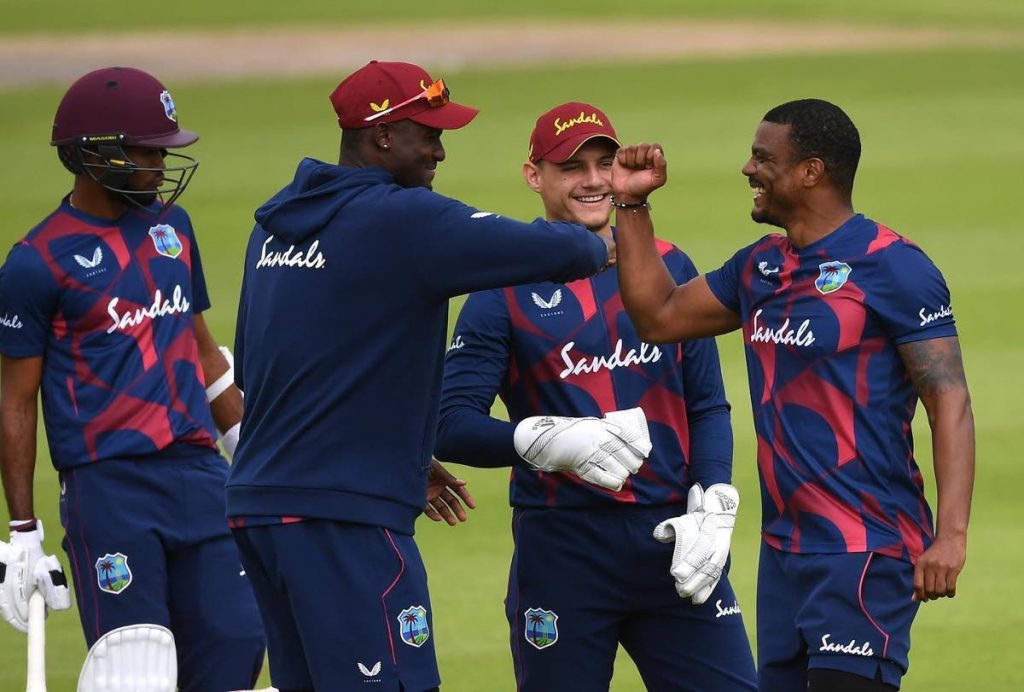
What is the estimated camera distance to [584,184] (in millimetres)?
4781

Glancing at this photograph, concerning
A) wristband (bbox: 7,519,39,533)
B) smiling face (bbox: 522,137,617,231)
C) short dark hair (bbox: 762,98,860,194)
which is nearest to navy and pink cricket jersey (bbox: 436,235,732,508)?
smiling face (bbox: 522,137,617,231)

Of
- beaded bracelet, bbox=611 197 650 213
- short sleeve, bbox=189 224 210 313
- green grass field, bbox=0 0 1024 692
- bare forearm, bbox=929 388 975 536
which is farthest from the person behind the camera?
green grass field, bbox=0 0 1024 692

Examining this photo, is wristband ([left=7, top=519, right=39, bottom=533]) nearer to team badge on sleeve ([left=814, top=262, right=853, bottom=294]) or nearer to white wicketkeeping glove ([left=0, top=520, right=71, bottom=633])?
white wicketkeeping glove ([left=0, top=520, right=71, bottom=633])

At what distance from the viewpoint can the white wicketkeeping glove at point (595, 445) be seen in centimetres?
428

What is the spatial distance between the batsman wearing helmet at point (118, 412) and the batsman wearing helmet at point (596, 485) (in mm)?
950

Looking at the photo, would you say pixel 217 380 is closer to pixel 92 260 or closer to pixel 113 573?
pixel 92 260

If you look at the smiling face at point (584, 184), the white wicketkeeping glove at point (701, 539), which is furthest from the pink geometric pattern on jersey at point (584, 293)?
the white wicketkeeping glove at point (701, 539)

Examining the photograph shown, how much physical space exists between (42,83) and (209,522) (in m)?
11.0

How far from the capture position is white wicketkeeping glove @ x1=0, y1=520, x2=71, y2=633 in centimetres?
504

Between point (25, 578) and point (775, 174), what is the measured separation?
239 centimetres

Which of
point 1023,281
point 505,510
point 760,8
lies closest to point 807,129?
point 505,510

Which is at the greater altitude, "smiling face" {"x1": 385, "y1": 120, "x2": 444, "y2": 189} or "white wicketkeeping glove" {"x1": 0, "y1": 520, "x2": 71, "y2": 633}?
"smiling face" {"x1": 385, "y1": 120, "x2": 444, "y2": 189}

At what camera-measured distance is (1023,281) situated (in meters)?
10.6

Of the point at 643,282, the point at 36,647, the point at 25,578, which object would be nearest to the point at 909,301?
the point at 643,282
